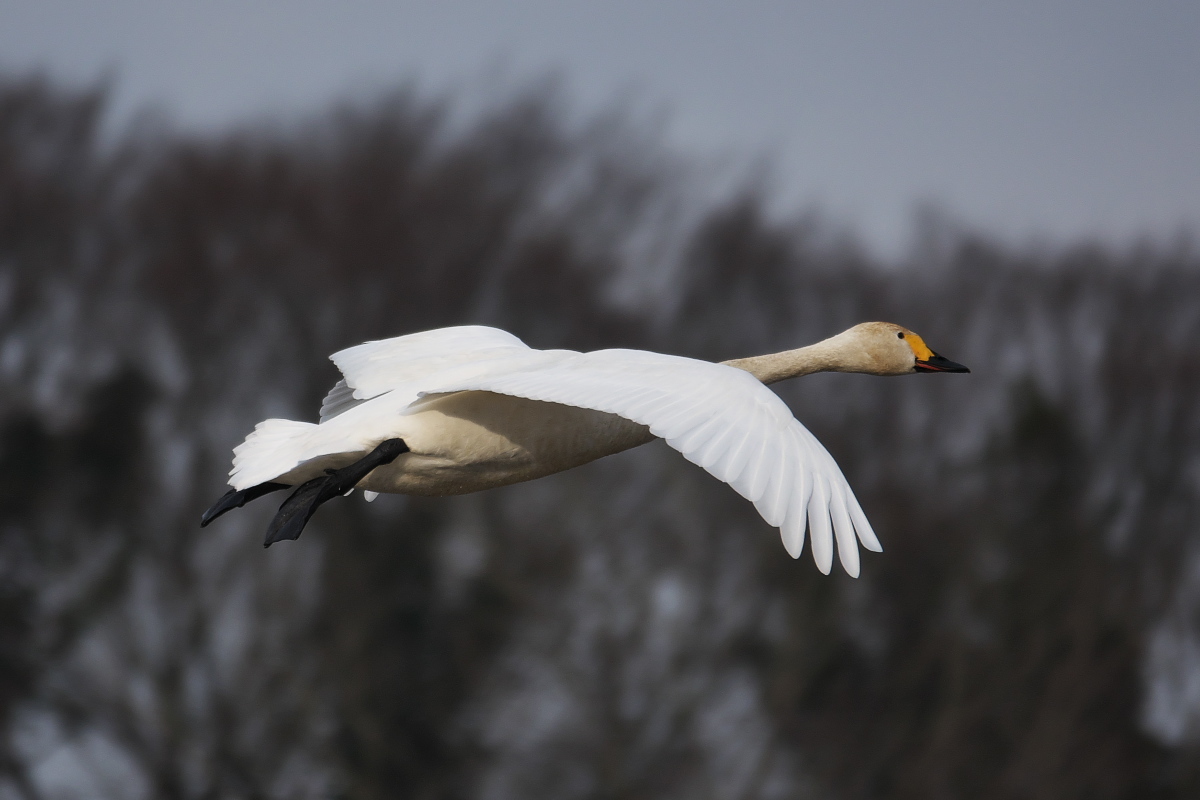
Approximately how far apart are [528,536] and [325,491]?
14166mm

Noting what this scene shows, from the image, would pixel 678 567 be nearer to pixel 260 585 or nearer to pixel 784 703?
pixel 784 703

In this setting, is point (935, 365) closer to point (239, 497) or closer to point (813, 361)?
point (813, 361)

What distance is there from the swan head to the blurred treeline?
11.5 meters

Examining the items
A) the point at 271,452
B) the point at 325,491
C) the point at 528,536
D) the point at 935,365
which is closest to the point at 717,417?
the point at 325,491

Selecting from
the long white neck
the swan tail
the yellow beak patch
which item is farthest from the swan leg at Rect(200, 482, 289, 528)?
the yellow beak patch

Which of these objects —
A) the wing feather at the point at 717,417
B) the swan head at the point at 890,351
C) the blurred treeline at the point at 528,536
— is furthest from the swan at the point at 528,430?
the blurred treeline at the point at 528,536

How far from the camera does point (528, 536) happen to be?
19.6m

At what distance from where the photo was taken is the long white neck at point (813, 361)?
6613 millimetres

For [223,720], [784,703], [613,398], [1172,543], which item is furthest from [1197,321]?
[613,398]

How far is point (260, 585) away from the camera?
19359 millimetres

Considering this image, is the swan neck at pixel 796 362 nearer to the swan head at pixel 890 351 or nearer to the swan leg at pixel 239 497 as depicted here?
the swan head at pixel 890 351

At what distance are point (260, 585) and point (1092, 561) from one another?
12412 mm

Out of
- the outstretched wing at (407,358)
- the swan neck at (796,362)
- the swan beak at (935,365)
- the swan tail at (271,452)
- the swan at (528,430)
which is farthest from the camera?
the swan beak at (935,365)

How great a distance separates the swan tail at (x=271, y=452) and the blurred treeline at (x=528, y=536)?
42.5 feet
